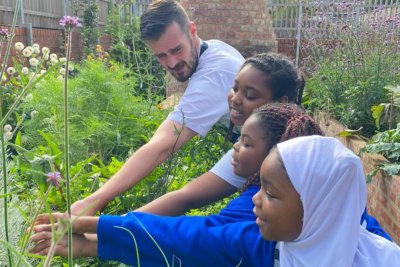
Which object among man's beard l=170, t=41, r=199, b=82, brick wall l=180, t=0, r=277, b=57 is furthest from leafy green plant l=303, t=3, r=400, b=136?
brick wall l=180, t=0, r=277, b=57

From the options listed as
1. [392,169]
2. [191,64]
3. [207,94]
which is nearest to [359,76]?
[392,169]

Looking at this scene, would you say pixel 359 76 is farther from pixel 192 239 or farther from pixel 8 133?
pixel 8 133

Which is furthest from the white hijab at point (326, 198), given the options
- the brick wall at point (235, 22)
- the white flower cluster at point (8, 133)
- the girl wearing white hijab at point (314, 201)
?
the brick wall at point (235, 22)

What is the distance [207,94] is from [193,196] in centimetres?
69

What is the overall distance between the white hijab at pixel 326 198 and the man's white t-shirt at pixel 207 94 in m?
1.20

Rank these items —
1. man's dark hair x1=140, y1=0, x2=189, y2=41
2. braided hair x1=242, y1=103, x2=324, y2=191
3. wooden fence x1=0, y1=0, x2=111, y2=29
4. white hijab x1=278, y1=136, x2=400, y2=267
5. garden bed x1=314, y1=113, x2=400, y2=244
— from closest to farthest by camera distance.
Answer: white hijab x1=278, y1=136, x2=400, y2=267 < braided hair x1=242, y1=103, x2=324, y2=191 < man's dark hair x1=140, y1=0, x2=189, y2=41 < garden bed x1=314, y1=113, x2=400, y2=244 < wooden fence x1=0, y1=0, x2=111, y2=29

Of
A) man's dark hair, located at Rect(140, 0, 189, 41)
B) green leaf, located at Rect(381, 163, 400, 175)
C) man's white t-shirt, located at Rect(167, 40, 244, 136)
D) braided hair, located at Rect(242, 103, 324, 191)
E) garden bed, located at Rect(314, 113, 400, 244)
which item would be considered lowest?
garden bed, located at Rect(314, 113, 400, 244)

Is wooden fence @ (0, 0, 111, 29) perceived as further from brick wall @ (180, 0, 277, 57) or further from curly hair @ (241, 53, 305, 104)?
curly hair @ (241, 53, 305, 104)

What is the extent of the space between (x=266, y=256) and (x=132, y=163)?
2.77 feet

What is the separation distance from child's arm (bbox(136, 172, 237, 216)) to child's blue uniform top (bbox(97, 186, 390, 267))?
1.00 ft

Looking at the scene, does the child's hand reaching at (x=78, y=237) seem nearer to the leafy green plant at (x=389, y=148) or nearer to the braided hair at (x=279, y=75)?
the braided hair at (x=279, y=75)

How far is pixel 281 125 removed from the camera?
6.16 ft

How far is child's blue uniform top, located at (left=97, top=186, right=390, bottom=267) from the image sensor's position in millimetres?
1740

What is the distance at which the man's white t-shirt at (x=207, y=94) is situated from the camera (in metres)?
2.74
